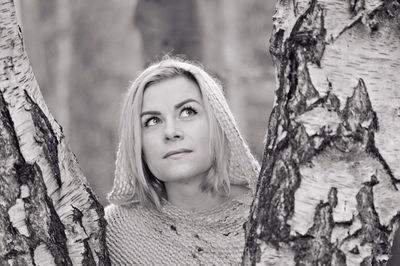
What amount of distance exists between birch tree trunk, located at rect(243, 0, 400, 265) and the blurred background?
5.50m

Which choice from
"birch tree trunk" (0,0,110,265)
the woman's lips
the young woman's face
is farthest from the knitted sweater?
"birch tree trunk" (0,0,110,265)

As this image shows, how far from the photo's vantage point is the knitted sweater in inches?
123

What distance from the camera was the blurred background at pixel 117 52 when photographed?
793 centimetres

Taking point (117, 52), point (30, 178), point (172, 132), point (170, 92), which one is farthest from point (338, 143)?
point (117, 52)

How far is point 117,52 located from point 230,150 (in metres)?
7.64

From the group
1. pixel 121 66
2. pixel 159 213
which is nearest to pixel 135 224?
pixel 159 213

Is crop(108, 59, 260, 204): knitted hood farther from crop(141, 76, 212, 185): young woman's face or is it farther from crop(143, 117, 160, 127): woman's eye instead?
crop(143, 117, 160, 127): woman's eye

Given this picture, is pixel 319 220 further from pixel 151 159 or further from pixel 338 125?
pixel 151 159

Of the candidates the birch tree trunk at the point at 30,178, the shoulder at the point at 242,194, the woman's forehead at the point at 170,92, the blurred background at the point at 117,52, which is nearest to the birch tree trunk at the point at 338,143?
the birch tree trunk at the point at 30,178

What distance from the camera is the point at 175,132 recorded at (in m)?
3.02

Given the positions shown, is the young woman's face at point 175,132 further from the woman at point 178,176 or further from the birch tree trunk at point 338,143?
the birch tree trunk at point 338,143

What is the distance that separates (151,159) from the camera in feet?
10.2

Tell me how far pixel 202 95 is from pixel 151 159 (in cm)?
28

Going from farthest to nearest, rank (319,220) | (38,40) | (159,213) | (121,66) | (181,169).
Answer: (38,40) < (121,66) < (159,213) < (181,169) < (319,220)
